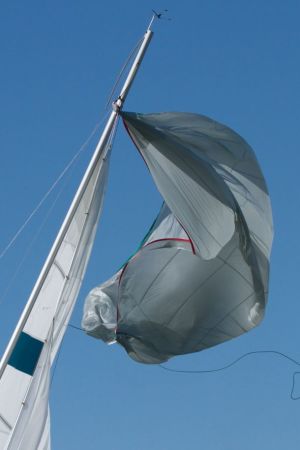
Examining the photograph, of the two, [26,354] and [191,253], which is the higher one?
[191,253]

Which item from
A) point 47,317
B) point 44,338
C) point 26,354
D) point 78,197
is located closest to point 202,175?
point 78,197

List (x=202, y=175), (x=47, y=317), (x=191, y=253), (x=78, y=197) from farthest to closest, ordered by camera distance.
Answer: (x=191, y=253)
(x=47, y=317)
(x=202, y=175)
(x=78, y=197)

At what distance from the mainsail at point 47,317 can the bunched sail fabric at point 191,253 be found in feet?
3.10

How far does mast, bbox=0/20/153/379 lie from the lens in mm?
15141

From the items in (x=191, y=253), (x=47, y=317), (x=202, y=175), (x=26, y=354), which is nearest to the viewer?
(x=26, y=354)

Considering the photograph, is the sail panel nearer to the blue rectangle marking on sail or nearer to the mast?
the mast

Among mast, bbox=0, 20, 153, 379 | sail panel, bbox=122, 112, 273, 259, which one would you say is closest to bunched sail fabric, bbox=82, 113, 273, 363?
sail panel, bbox=122, 112, 273, 259

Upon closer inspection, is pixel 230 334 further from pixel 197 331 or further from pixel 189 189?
pixel 189 189

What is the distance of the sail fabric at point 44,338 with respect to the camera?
53.5ft

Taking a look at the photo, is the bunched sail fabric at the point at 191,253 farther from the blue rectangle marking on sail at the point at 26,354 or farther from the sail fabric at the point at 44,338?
the blue rectangle marking on sail at the point at 26,354

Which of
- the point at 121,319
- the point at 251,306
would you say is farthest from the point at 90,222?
the point at 251,306

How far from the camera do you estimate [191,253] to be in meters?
18.5

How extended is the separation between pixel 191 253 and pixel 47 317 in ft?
9.30

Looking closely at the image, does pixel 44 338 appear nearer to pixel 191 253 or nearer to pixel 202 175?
pixel 191 253
